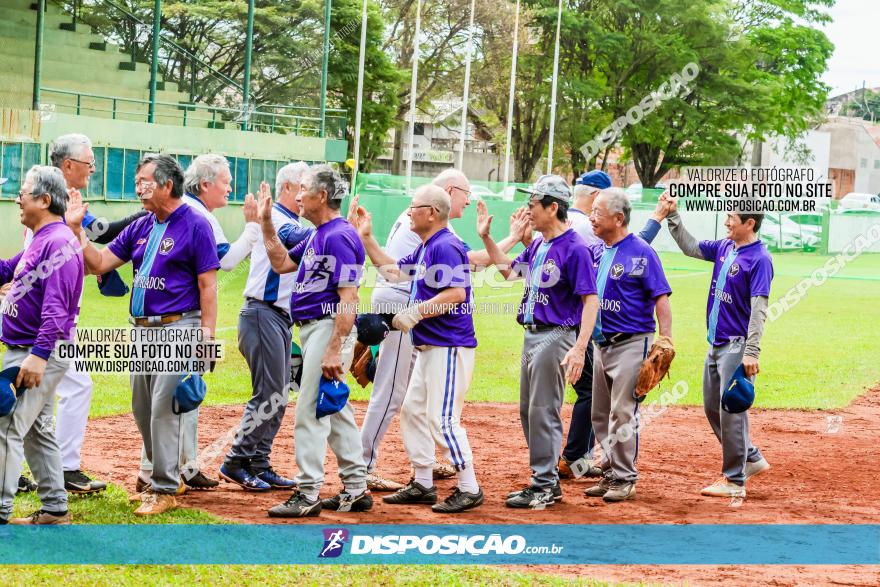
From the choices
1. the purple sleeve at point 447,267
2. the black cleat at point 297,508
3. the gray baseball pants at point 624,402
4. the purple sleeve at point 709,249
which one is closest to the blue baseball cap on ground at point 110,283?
the black cleat at point 297,508

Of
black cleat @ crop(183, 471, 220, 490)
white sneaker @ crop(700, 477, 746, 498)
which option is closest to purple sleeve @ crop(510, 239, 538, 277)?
white sneaker @ crop(700, 477, 746, 498)

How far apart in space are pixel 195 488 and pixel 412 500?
1590mm

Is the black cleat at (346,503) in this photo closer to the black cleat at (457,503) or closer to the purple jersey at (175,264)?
the black cleat at (457,503)

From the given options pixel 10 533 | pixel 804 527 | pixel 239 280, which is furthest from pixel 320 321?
pixel 239 280

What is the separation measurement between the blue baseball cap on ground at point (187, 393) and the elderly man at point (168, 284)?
0.08 m

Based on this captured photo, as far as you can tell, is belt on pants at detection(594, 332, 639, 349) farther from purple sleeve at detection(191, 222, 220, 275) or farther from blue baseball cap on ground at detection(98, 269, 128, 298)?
blue baseball cap on ground at detection(98, 269, 128, 298)

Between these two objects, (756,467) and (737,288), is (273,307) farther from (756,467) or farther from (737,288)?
(756,467)

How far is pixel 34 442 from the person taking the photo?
251 inches

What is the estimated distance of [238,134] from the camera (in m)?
31.9

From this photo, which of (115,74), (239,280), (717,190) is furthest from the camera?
(115,74)

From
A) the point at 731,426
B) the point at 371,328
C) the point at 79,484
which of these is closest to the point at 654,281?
the point at 731,426

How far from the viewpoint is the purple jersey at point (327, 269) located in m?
6.77

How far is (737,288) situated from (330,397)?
3186 millimetres

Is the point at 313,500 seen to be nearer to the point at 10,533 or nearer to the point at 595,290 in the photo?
the point at 10,533
